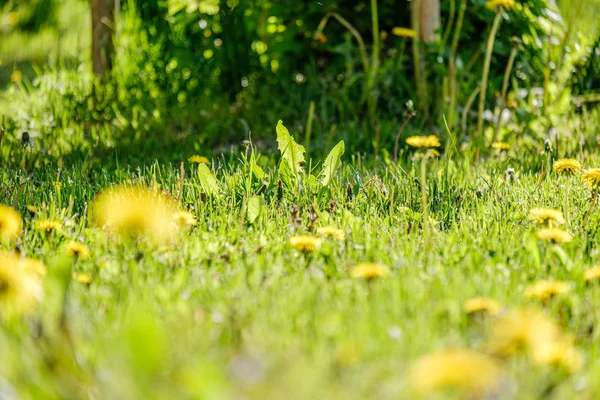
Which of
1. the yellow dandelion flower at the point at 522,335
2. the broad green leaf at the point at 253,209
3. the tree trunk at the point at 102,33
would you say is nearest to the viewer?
the yellow dandelion flower at the point at 522,335

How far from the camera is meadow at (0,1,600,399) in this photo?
1198 millimetres

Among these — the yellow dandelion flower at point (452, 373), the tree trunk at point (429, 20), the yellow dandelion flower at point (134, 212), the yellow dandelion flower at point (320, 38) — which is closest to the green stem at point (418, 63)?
the tree trunk at point (429, 20)

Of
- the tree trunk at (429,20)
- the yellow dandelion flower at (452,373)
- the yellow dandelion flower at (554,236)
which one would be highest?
the tree trunk at (429,20)

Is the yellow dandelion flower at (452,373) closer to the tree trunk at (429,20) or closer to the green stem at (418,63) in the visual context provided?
the green stem at (418,63)

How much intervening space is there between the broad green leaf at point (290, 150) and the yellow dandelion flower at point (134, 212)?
443 millimetres

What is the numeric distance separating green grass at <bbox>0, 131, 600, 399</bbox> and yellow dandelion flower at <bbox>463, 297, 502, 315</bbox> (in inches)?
1.2

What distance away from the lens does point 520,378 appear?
1288 millimetres

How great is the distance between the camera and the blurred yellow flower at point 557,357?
1235mm

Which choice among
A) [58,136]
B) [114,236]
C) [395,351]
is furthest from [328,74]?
[395,351]

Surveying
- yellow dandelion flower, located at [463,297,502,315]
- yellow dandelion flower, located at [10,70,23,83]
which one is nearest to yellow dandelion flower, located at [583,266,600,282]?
yellow dandelion flower, located at [463,297,502,315]

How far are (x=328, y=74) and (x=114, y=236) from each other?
2.36 metres

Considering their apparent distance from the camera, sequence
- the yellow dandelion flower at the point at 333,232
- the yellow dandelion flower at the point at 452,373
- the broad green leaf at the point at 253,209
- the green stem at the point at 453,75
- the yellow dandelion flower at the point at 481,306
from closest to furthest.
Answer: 1. the yellow dandelion flower at the point at 452,373
2. the yellow dandelion flower at the point at 481,306
3. the yellow dandelion flower at the point at 333,232
4. the broad green leaf at the point at 253,209
5. the green stem at the point at 453,75

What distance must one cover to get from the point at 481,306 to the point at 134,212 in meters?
0.77

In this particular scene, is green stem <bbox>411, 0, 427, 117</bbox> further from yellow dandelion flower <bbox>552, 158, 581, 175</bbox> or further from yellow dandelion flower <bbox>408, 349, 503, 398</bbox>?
yellow dandelion flower <bbox>408, 349, 503, 398</bbox>
